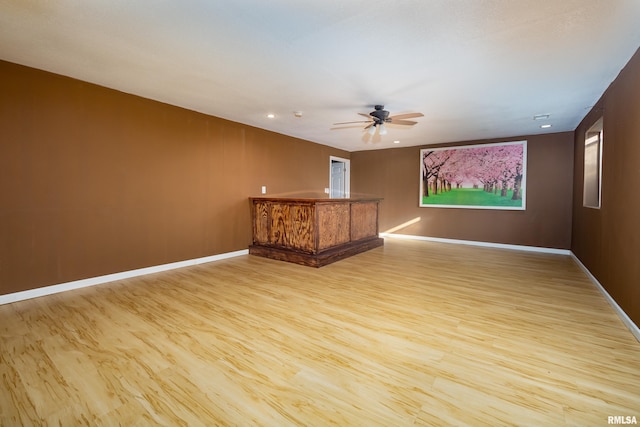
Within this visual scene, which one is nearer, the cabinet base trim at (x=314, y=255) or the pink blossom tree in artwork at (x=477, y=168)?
the cabinet base trim at (x=314, y=255)

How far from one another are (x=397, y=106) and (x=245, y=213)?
316cm

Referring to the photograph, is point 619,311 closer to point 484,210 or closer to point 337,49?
point 337,49

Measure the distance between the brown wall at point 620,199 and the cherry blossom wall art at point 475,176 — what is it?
6.90ft

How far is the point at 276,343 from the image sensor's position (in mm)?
2139

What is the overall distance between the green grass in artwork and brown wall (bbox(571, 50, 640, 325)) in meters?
2.17

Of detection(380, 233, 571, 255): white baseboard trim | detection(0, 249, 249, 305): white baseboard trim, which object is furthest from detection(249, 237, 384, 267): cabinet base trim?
detection(380, 233, 571, 255): white baseboard trim

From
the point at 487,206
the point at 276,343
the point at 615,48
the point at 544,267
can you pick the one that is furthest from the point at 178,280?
the point at 487,206

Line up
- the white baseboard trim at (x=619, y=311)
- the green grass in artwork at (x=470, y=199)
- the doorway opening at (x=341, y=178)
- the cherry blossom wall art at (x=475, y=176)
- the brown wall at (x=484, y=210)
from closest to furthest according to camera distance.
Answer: the white baseboard trim at (x=619, y=311), the brown wall at (x=484, y=210), the cherry blossom wall art at (x=475, y=176), the green grass in artwork at (x=470, y=199), the doorway opening at (x=341, y=178)

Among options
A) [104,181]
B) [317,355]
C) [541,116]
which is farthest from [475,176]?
[104,181]

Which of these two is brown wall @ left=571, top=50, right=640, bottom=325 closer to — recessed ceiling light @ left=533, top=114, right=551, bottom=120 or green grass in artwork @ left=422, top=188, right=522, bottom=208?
recessed ceiling light @ left=533, top=114, right=551, bottom=120

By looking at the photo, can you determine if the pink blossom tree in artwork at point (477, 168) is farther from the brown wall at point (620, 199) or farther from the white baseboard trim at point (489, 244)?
the brown wall at point (620, 199)

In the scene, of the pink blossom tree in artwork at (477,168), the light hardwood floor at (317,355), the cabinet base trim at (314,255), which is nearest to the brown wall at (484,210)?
the pink blossom tree in artwork at (477,168)

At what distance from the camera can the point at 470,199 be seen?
20.8 ft

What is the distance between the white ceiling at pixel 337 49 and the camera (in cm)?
194
